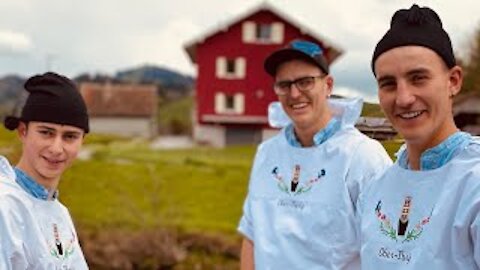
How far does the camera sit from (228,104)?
1146 inches

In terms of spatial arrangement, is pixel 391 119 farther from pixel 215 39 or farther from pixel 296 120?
pixel 215 39

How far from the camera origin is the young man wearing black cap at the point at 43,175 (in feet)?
8.67

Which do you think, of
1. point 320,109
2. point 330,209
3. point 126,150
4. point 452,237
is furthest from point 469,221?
point 126,150

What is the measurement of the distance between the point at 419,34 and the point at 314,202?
3.69 ft

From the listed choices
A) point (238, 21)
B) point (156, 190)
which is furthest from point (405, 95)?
point (238, 21)

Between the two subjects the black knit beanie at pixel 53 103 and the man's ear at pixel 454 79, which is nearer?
the man's ear at pixel 454 79

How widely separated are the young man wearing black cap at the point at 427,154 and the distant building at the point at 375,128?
1.03 meters

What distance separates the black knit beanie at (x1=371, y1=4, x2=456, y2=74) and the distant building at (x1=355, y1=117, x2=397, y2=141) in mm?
1070

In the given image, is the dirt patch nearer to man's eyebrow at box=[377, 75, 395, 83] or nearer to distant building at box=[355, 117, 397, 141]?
distant building at box=[355, 117, 397, 141]

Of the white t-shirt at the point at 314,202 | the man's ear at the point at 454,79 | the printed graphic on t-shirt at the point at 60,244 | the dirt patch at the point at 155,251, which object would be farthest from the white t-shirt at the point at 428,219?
the dirt patch at the point at 155,251

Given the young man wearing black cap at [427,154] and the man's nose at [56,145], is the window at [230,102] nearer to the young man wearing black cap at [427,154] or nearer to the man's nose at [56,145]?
the man's nose at [56,145]

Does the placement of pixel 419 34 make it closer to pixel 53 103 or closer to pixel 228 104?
pixel 53 103

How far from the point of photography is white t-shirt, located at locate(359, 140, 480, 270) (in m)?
1.99

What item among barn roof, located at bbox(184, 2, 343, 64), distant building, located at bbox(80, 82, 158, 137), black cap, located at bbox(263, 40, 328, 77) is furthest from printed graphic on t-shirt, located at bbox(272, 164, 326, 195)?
distant building, located at bbox(80, 82, 158, 137)
